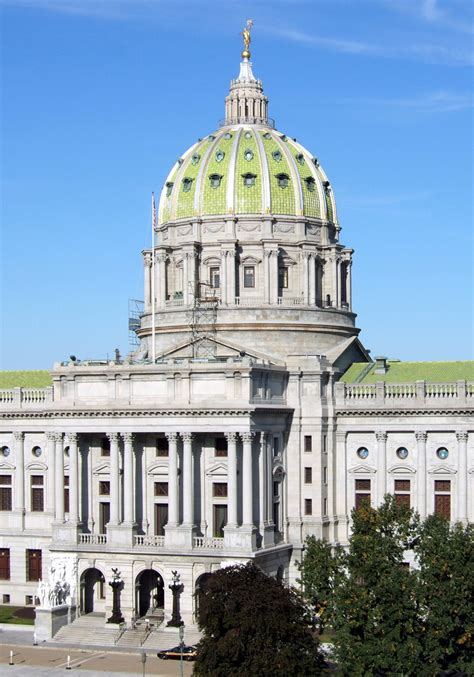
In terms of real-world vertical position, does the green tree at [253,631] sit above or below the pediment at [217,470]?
below

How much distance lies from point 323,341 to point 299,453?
13.3 metres

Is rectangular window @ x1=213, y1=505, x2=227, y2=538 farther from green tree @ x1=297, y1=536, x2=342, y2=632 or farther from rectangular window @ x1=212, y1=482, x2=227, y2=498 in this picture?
green tree @ x1=297, y1=536, x2=342, y2=632

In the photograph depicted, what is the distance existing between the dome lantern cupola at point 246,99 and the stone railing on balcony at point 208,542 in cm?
4452

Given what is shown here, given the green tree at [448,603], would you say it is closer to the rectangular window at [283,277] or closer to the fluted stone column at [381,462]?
the fluted stone column at [381,462]

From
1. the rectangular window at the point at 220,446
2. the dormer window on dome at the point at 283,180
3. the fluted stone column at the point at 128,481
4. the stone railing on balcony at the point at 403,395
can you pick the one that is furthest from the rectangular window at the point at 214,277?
the fluted stone column at the point at 128,481

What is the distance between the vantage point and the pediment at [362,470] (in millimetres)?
115819

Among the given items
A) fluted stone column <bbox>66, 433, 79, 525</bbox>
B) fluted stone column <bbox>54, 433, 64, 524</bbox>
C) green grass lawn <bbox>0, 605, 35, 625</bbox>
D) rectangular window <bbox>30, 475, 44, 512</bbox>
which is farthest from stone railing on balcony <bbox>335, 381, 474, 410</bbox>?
green grass lawn <bbox>0, 605, 35, 625</bbox>

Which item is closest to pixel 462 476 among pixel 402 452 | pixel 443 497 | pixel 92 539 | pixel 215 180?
pixel 443 497

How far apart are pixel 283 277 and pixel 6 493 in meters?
30.8

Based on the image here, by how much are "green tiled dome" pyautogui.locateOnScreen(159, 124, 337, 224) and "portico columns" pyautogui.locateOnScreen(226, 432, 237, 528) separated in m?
27.0

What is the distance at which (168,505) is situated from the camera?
110 metres

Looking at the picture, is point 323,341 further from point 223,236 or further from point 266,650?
point 266,650

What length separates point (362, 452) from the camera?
4594 inches

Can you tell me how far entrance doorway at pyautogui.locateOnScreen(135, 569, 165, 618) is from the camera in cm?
11025
